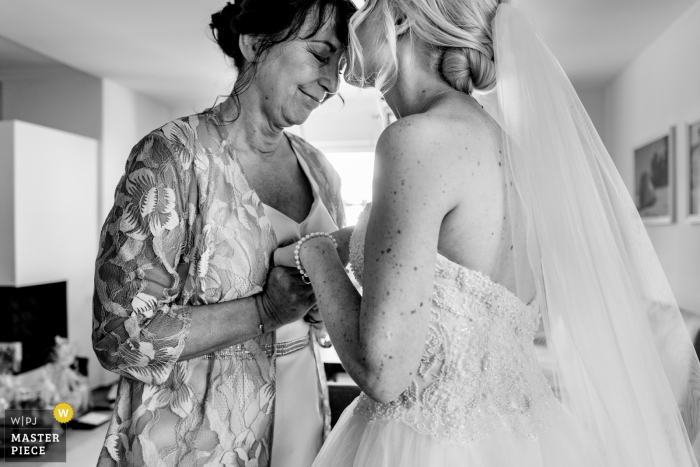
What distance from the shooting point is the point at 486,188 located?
938mm

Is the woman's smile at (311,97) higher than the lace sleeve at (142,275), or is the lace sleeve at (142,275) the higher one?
the woman's smile at (311,97)

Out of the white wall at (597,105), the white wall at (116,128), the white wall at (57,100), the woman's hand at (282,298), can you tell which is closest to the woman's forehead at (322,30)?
the woman's hand at (282,298)

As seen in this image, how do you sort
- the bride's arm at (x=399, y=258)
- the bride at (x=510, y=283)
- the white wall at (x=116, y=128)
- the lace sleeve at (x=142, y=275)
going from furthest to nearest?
the white wall at (x=116, y=128) < the lace sleeve at (x=142, y=275) < the bride at (x=510, y=283) < the bride's arm at (x=399, y=258)

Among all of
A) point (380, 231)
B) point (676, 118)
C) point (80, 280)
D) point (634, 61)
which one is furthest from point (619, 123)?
point (380, 231)

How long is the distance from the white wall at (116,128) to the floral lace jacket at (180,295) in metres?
4.97

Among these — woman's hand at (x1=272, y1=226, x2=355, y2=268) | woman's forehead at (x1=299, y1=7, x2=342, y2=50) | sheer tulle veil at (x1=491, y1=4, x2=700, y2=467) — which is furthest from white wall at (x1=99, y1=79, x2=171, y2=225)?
sheer tulle veil at (x1=491, y1=4, x2=700, y2=467)

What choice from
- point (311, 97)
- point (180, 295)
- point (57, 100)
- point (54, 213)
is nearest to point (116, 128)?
point (57, 100)

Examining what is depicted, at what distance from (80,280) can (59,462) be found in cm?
227

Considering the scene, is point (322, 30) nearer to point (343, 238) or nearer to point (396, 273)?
point (343, 238)

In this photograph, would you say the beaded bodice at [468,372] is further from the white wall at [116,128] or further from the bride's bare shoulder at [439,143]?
the white wall at [116,128]

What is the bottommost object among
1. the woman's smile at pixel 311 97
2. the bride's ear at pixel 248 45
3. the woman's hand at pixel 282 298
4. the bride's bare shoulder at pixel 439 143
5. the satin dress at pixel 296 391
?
the satin dress at pixel 296 391

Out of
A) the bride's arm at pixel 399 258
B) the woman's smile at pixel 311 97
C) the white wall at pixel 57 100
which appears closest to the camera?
the bride's arm at pixel 399 258

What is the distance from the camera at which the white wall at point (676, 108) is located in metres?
4.21

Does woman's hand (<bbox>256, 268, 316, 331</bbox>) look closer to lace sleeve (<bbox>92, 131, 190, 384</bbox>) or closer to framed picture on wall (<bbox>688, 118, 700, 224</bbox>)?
lace sleeve (<bbox>92, 131, 190, 384</bbox>)
